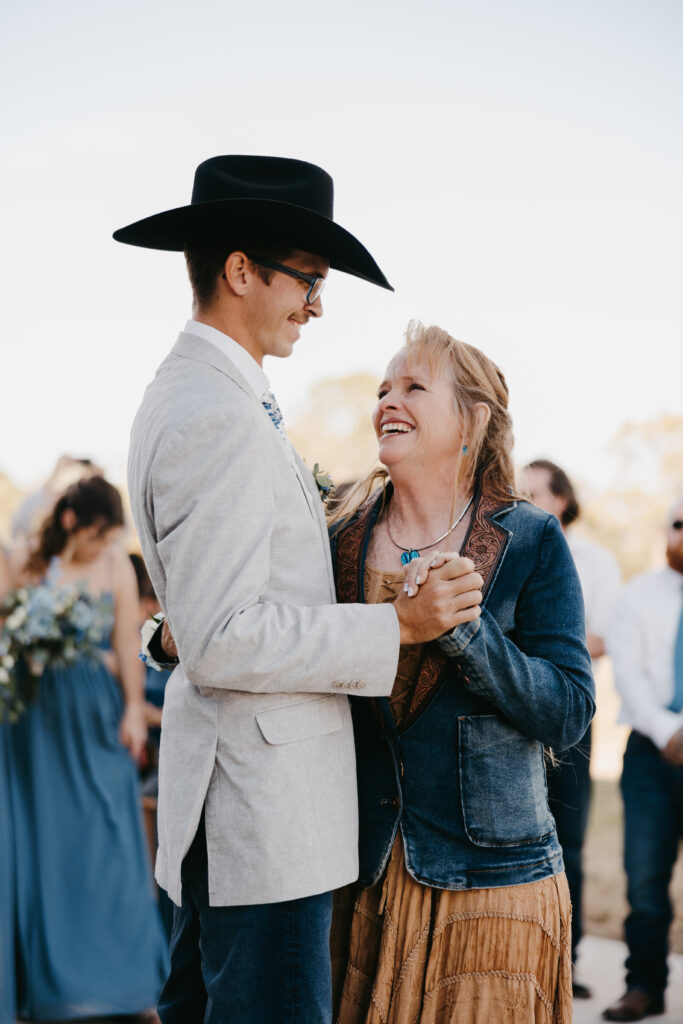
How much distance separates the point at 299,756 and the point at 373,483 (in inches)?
36.4

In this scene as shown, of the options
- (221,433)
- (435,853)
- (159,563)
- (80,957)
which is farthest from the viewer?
(80,957)

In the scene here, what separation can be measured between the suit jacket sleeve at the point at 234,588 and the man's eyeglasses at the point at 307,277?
0.38 meters

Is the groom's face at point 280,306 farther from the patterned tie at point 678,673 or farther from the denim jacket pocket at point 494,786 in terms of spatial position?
the patterned tie at point 678,673

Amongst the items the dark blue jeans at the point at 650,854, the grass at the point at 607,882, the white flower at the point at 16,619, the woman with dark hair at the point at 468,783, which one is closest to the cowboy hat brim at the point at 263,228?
the woman with dark hair at the point at 468,783

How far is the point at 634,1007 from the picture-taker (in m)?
4.09

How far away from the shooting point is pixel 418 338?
2266 mm

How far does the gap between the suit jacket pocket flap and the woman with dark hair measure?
20 cm

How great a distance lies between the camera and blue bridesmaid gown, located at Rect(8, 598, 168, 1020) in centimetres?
414

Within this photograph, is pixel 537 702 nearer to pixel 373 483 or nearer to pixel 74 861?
pixel 373 483

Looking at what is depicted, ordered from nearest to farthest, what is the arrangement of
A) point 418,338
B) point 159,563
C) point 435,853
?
point 159,563 → point 435,853 → point 418,338

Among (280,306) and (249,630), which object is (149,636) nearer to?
(249,630)

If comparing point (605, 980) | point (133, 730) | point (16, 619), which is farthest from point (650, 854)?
point (16, 619)

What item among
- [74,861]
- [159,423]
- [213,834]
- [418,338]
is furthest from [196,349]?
[74,861]

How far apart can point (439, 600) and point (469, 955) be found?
0.80 metres
